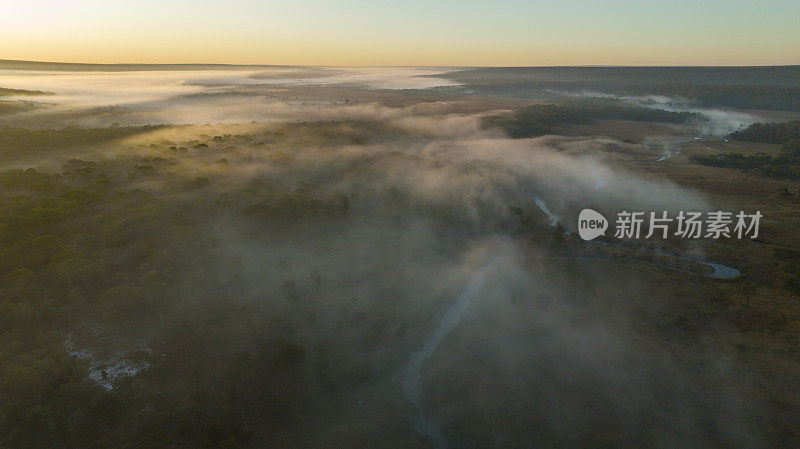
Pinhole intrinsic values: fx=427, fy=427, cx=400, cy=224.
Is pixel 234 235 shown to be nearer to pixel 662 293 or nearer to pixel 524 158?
pixel 662 293

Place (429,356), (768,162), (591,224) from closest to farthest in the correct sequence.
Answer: (429,356), (591,224), (768,162)

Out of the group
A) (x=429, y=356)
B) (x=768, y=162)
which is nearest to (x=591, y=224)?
(x=429, y=356)

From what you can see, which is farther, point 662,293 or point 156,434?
point 662,293

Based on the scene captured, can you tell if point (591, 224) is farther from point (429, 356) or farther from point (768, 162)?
point (768, 162)

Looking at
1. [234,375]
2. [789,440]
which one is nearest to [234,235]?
[234,375]

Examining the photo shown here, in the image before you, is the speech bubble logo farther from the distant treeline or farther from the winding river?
the distant treeline

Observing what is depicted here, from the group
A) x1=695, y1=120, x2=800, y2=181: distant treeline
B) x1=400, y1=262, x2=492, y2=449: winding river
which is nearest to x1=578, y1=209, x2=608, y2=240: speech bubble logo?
x1=400, y1=262, x2=492, y2=449: winding river

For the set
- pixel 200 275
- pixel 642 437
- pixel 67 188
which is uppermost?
pixel 67 188

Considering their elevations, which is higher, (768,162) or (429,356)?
(768,162)

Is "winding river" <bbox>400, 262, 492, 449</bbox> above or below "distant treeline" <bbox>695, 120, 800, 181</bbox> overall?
below
